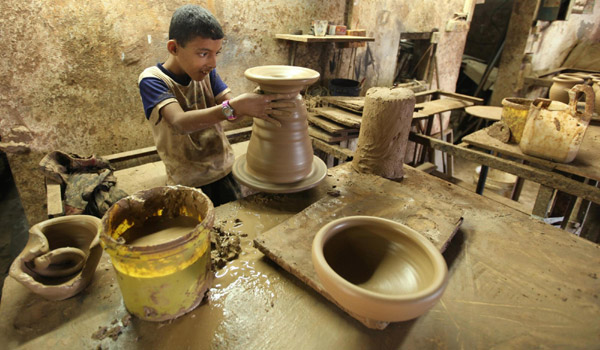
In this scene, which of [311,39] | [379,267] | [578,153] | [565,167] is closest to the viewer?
[379,267]

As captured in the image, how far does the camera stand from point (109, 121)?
312cm

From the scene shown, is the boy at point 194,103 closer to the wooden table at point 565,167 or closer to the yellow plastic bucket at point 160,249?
the yellow plastic bucket at point 160,249

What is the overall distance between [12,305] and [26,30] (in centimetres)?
227

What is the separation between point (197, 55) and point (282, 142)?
0.70 meters

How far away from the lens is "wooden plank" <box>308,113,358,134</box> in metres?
3.32

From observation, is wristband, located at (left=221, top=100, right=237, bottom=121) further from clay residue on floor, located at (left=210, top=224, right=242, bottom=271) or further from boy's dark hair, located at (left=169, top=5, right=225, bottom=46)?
clay residue on floor, located at (left=210, top=224, right=242, bottom=271)

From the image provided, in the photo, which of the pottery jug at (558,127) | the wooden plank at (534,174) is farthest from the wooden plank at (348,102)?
the pottery jug at (558,127)

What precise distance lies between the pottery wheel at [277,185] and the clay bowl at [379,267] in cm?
67

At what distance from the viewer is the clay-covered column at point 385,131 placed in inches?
88.2

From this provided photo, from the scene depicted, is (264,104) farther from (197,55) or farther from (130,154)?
(130,154)

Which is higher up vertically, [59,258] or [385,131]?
[385,131]

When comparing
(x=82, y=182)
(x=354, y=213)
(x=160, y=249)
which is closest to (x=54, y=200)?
(x=82, y=182)

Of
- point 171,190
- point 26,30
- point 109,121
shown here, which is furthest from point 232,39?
point 171,190

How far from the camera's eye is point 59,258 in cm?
126
